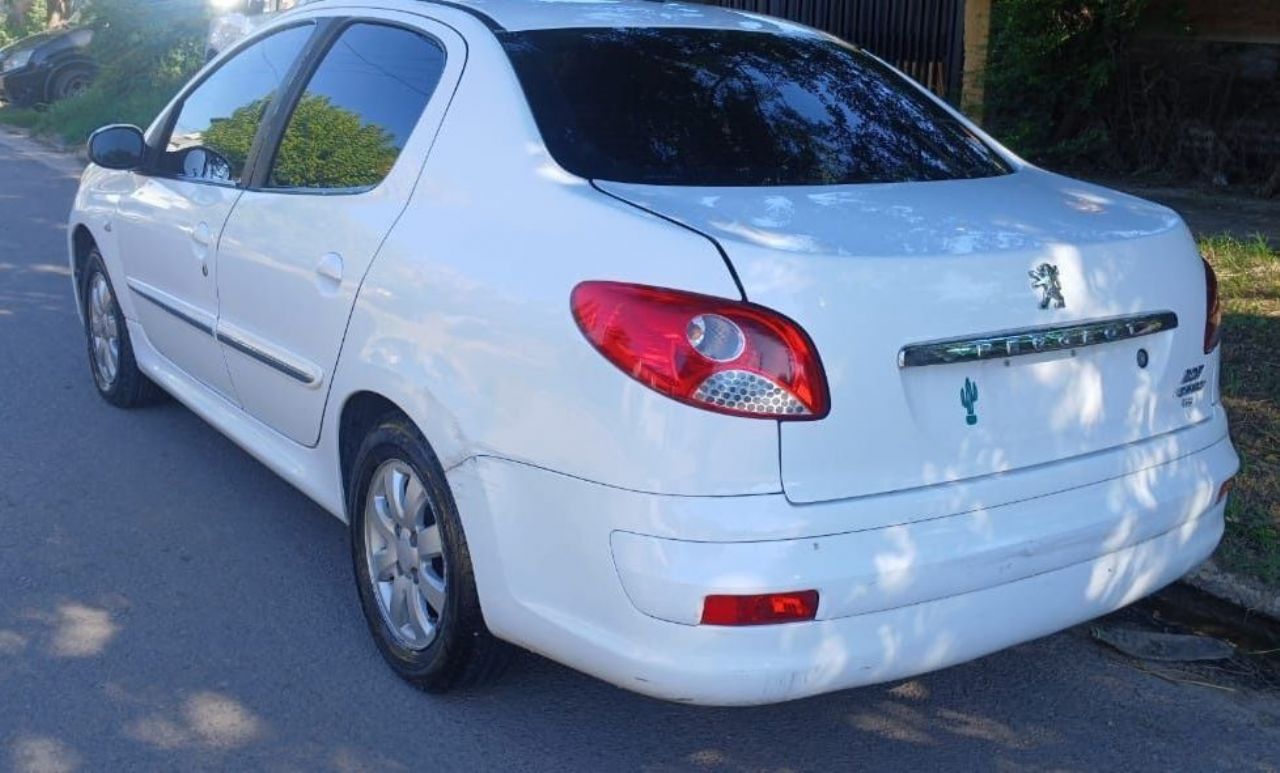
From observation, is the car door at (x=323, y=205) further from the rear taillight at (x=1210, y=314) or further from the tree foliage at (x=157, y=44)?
the tree foliage at (x=157, y=44)

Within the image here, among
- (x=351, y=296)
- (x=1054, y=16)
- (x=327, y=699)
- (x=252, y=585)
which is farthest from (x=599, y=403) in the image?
(x=1054, y=16)

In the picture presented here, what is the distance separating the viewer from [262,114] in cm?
498

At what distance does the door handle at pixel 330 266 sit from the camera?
4078 millimetres

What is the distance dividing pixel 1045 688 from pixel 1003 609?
989 mm

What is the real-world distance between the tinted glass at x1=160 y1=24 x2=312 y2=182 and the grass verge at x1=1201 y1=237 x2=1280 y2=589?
3.41 m

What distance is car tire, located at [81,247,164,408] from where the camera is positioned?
20.6 ft

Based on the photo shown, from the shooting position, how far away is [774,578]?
3029 millimetres

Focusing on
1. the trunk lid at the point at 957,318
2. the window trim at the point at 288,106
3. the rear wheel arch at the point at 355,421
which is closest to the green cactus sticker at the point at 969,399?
the trunk lid at the point at 957,318

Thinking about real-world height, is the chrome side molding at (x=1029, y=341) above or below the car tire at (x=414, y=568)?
above

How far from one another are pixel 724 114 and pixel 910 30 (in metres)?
9.47

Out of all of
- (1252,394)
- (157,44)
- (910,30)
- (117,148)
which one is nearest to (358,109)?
(117,148)

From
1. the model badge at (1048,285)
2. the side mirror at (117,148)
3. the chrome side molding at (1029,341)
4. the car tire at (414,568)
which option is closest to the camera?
the chrome side molding at (1029,341)

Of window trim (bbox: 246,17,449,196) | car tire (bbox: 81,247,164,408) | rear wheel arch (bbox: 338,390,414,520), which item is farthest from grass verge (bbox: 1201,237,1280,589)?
car tire (bbox: 81,247,164,408)

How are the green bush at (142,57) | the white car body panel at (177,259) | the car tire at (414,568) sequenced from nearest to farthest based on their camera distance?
1. the car tire at (414,568)
2. the white car body panel at (177,259)
3. the green bush at (142,57)
